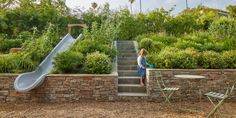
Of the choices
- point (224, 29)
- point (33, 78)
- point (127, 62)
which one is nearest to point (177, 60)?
point (127, 62)

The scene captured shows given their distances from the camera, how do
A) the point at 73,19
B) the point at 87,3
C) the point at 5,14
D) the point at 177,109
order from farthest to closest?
1. the point at 87,3
2. the point at 73,19
3. the point at 5,14
4. the point at 177,109

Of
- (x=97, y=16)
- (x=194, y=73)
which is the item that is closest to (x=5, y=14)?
(x=97, y=16)

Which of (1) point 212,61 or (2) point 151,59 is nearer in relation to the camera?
(1) point 212,61

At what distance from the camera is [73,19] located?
15.9 metres

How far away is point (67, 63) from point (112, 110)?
229 centimetres

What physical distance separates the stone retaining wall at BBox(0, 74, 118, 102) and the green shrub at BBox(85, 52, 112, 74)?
379 mm

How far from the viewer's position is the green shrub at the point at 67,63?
26.3ft

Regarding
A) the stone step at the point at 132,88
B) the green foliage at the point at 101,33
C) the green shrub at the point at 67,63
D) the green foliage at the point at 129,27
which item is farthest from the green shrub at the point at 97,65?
the green foliage at the point at 129,27

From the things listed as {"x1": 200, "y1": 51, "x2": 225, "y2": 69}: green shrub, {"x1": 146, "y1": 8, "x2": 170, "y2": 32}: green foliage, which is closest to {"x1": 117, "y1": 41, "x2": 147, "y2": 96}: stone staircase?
{"x1": 200, "y1": 51, "x2": 225, "y2": 69}: green shrub

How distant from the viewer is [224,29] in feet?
43.9

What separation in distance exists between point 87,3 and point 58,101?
11476mm

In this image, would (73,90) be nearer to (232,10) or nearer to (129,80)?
(129,80)

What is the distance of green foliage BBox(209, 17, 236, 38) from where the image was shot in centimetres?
1322

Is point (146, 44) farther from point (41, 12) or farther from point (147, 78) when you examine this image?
point (41, 12)
